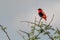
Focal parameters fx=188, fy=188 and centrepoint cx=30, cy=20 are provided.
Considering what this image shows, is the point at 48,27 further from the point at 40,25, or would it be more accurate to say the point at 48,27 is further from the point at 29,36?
the point at 29,36

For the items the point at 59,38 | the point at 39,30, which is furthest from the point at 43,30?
the point at 59,38

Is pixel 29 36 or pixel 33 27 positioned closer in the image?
pixel 29 36

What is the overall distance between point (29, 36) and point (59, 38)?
4.85ft

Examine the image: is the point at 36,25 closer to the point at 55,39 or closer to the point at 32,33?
the point at 32,33

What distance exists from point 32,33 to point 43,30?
1.69 feet

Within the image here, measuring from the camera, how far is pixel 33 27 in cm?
857

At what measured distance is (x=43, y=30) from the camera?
27.8 ft

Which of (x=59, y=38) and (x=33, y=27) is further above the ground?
(x=33, y=27)

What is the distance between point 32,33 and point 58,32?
3.80 ft

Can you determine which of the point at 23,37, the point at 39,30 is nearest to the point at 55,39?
the point at 39,30

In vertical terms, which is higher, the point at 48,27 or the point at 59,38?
the point at 48,27

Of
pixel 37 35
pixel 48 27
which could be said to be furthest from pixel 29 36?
pixel 48 27

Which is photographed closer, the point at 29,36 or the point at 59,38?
the point at 29,36

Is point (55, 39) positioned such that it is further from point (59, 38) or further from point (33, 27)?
point (33, 27)
